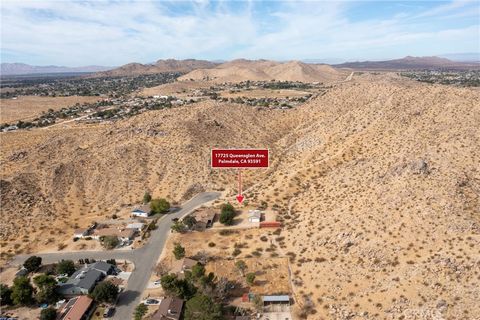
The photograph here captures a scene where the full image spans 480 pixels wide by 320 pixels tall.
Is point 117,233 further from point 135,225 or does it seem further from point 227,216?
point 227,216

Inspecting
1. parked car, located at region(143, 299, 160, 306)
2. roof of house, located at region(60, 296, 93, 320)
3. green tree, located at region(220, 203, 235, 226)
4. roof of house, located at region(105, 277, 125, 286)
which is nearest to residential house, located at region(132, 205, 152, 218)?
green tree, located at region(220, 203, 235, 226)

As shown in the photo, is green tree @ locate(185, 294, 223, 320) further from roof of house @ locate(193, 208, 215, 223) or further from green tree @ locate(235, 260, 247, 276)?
roof of house @ locate(193, 208, 215, 223)

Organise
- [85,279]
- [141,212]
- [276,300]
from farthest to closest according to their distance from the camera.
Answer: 1. [141,212]
2. [85,279]
3. [276,300]

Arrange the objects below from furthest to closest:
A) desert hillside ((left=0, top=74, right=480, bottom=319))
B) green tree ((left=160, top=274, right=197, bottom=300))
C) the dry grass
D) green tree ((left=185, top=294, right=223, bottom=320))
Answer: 1. the dry grass
2. green tree ((left=160, top=274, right=197, bottom=300))
3. desert hillside ((left=0, top=74, right=480, bottom=319))
4. green tree ((left=185, top=294, right=223, bottom=320))

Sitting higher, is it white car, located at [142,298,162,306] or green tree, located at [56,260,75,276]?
green tree, located at [56,260,75,276]

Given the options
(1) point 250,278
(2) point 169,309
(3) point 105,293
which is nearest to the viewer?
(2) point 169,309

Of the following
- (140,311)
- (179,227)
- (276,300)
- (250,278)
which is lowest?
(140,311)

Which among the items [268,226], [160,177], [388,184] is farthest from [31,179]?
[388,184]

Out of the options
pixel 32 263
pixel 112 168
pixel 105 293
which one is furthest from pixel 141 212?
pixel 105 293
